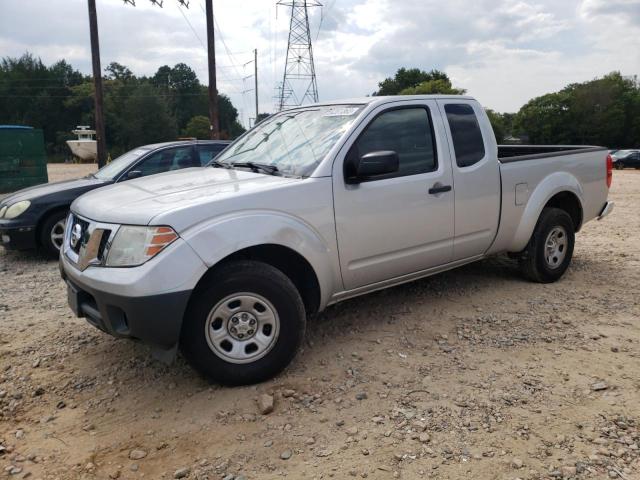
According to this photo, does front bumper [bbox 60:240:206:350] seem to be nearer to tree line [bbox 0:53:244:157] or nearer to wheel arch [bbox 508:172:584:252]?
wheel arch [bbox 508:172:584:252]

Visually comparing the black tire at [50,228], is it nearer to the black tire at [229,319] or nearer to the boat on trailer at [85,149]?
the black tire at [229,319]

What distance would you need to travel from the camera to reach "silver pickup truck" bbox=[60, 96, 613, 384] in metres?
3.05

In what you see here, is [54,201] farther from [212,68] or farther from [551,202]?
[212,68]

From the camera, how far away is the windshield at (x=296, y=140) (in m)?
3.85

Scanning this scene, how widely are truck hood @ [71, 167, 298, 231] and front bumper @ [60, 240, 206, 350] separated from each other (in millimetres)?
226

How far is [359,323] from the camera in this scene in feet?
14.5

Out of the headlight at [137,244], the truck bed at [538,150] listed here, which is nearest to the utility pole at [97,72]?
the truck bed at [538,150]

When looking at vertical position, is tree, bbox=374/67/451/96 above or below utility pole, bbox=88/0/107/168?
above

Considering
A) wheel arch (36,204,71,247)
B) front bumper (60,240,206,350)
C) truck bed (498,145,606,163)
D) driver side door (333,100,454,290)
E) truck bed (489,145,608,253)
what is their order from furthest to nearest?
wheel arch (36,204,71,247), truck bed (498,145,606,163), truck bed (489,145,608,253), driver side door (333,100,454,290), front bumper (60,240,206,350)

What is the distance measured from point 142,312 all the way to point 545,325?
3157mm

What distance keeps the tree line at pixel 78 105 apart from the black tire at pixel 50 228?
60076 mm

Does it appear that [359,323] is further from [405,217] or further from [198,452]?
[198,452]

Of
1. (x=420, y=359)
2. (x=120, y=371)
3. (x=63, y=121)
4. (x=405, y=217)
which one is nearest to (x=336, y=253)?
(x=405, y=217)

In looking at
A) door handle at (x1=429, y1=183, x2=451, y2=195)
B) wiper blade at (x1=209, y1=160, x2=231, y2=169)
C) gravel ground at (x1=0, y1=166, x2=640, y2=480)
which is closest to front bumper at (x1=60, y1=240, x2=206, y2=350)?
gravel ground at (x1=0, y1=166, x2=640, y2=480)
